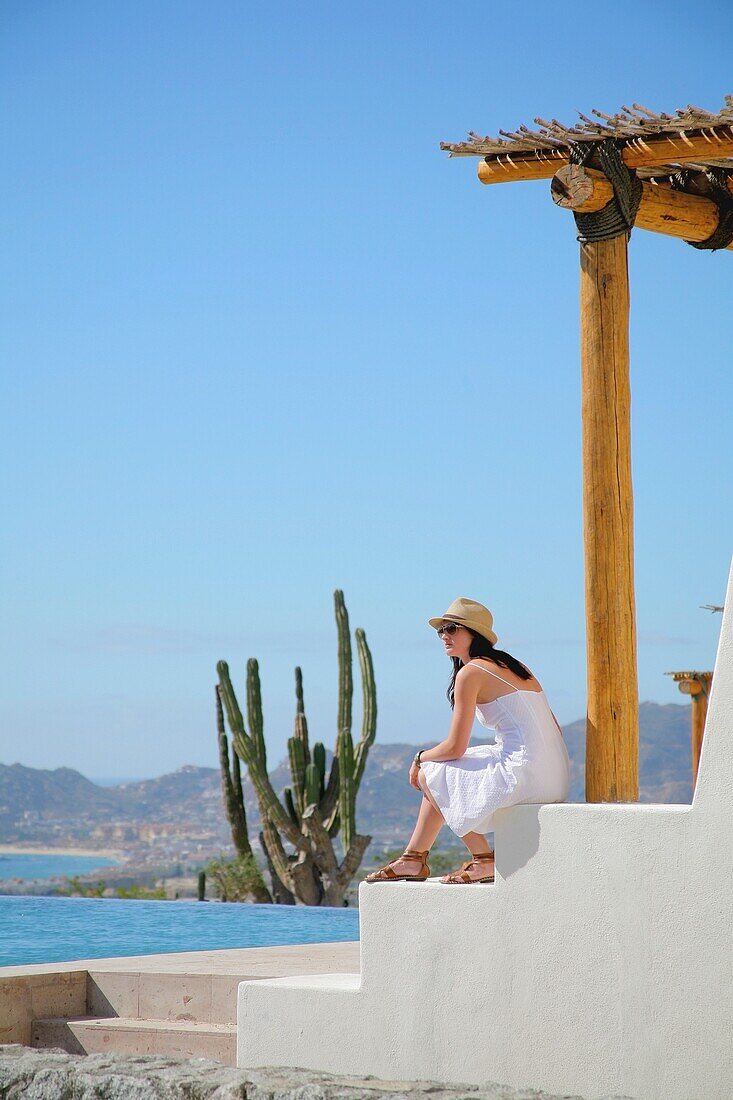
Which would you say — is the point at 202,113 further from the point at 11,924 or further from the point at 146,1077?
the point at 146,1077

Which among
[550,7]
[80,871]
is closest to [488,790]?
[550,7]

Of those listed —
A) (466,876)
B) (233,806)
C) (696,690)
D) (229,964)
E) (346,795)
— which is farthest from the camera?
(233,806)

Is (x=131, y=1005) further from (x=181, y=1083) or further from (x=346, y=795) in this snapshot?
(x=346, y=795)

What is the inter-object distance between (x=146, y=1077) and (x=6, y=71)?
59.7ft

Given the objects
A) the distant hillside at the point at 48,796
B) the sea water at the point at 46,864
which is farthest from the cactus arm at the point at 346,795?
the distant hillside at the point at 48,796

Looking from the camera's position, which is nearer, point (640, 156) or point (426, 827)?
point (426, 827)

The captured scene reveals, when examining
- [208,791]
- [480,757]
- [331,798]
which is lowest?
[331,798]

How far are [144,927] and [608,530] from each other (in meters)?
6.13

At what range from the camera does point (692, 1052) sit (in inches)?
134

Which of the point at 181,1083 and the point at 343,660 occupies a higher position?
the point at 343,660

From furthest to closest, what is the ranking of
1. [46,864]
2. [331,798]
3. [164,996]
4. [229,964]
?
1. [46,864]
2. [331,798]
3. [229,964]
4. [164,996]

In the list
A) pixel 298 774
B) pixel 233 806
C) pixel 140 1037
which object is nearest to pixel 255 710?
pixel 298 774

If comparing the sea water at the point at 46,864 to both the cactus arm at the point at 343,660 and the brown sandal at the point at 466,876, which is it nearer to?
the cactus arm at the point at 343,660

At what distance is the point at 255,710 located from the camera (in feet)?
42.3
